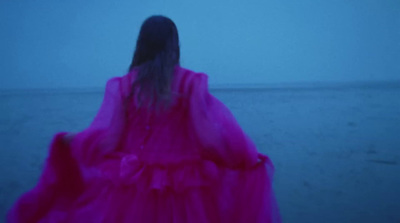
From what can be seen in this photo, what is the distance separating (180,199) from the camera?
96 centimetres

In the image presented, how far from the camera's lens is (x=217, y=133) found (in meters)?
0.93

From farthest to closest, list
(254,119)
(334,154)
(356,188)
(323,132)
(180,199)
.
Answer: (254,119), (323,132), (334,154), (356,188), (180,199)

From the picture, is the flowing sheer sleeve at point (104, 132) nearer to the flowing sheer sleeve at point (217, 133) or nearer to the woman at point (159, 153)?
the woman at point (159, 153)

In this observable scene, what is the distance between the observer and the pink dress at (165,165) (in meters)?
0.94

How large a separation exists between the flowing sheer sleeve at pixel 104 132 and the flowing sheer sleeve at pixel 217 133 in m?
0.23

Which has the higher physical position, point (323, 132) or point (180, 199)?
point (180, 199)

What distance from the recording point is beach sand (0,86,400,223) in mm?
1731

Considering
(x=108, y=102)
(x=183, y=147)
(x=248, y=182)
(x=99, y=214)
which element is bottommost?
(x=99, y=214)

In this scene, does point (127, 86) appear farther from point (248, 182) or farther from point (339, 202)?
point (339, 202)

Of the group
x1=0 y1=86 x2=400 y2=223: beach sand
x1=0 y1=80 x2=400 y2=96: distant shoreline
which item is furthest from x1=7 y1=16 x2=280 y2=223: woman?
x1=0 y1=80 x2=400 y2=96: distant shoreline

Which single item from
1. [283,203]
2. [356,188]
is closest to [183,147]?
[283,203]

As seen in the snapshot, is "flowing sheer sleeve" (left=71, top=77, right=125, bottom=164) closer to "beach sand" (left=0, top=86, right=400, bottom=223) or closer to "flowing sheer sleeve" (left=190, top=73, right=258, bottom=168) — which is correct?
"flowing sheer sleeve" (left=190, top=73, right=258, bottom=168)

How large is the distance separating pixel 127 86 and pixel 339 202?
4.58 ft

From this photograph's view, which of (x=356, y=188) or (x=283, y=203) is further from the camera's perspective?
(x=356, y=188)
